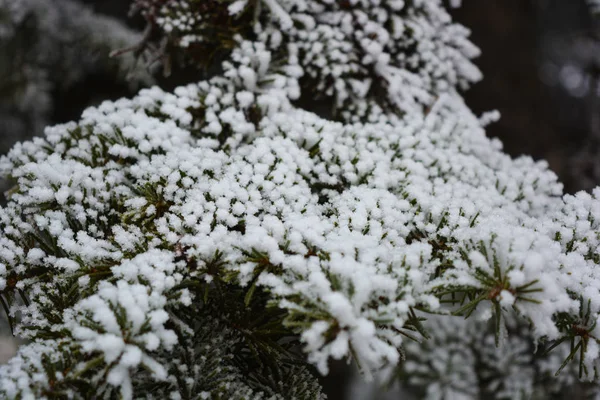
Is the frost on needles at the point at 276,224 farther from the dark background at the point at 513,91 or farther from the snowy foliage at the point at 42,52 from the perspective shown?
the dark background at the point at 513,91

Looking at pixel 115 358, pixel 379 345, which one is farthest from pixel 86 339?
pixel 379 345

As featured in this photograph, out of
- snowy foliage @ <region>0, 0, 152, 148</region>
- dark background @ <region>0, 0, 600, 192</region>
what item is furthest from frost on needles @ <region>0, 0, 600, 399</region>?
dark background @ <region>0, 0, 600, 192</region>

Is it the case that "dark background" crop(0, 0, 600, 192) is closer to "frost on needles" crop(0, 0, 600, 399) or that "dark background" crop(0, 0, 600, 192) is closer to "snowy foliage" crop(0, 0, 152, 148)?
"snowy foliage" crop(0, 0, 152, 148)

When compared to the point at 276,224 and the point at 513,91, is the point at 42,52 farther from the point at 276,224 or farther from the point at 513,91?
the point at 513,91

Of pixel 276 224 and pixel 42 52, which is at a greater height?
pixel 42 52

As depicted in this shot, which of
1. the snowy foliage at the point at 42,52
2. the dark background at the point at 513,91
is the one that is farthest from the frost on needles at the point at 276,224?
the dark background at the point at 513,91

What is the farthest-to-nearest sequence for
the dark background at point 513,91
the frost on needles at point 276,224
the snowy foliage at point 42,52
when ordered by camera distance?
the dark background at point 513,91
the snowy foliage at point 42,52
the frost on needles at point 276,224

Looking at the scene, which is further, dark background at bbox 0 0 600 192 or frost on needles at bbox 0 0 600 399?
dark background at bbox 0 0 600 192

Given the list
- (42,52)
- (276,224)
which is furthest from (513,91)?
(42,52)

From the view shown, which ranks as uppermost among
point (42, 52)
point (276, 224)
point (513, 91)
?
point (513, 91)

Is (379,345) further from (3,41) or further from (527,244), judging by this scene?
(3,41)
